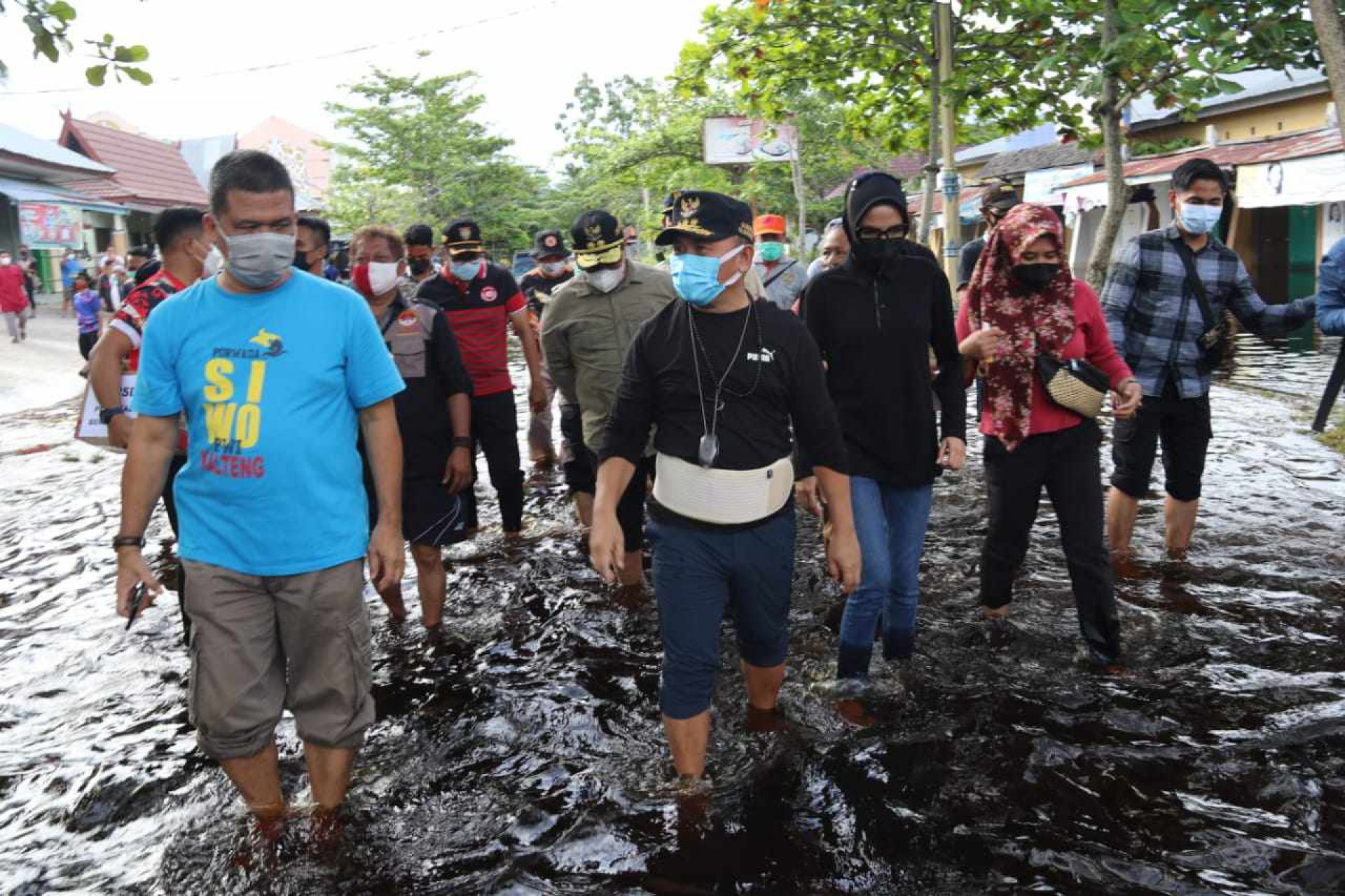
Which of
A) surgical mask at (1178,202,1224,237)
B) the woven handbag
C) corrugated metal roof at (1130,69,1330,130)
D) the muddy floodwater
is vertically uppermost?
corrugated metal roof at (1130,69,1330,130)

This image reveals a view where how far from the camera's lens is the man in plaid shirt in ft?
17.5

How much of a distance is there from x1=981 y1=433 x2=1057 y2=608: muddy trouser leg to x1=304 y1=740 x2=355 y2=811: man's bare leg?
290 centimetres

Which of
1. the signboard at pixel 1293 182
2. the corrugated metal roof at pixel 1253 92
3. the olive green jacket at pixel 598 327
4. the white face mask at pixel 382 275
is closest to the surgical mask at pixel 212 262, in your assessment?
the white face mask at pixel 382 275

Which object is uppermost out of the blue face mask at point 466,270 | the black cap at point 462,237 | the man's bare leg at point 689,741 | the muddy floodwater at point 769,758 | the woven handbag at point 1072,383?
the black cap at point 462,237

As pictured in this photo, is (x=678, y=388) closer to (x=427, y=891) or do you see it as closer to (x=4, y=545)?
(x=427, y=891)

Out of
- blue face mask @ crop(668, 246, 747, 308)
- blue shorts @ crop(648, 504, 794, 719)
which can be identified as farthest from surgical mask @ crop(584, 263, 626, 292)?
blue shorts @ crop(648, 504, 794, 719)

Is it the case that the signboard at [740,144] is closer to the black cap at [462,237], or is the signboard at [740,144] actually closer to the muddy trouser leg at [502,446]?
the black cap at [462,237]

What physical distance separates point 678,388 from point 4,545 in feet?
22.8

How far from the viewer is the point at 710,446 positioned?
11.1 feet

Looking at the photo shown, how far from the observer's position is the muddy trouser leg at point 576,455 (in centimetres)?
656

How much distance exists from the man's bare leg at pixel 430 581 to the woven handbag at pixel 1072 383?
3.06 metres

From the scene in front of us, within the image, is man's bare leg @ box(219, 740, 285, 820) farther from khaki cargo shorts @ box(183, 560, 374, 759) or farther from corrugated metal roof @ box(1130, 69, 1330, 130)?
corrugated metal roof @ box(1130, 69, 1330, 130)

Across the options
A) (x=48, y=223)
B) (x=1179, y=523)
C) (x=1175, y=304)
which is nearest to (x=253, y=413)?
(x=1175, y=304)

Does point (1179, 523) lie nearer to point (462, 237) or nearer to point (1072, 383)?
point (1072, 383)
